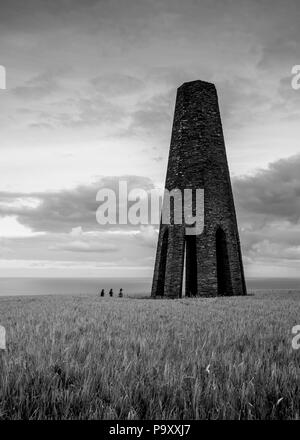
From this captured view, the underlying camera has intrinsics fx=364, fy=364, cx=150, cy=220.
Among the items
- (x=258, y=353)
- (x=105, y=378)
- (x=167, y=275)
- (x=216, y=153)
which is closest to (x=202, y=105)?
(x=216, y=153)

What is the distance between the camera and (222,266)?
23641 mm

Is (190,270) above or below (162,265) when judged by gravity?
below

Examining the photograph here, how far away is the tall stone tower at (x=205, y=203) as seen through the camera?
22109mm

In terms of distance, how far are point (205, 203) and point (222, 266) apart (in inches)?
174

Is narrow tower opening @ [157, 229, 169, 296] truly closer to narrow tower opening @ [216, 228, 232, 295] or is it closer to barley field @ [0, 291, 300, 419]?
narrow tower opening @ [216, 228, 232, 295]

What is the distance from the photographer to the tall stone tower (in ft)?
72.5

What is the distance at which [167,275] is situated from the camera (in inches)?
886

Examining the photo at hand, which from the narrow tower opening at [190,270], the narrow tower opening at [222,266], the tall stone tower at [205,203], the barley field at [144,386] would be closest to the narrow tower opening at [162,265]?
the tall stone tower at [205,203]

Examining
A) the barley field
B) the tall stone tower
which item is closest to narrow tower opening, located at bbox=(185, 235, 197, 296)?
the tall stone tower

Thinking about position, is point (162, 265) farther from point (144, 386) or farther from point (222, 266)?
point (144, 386)

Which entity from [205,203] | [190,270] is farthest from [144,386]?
[190,270]

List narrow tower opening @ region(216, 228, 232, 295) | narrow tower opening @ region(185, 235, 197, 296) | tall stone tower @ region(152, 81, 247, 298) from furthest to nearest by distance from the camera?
narrow tower opening @ region(185, 235, 197, 296), narrow tower opening @ region(216, 228, 232, 295), tall stone tower @ region(152, 81, 247, 298)
